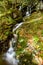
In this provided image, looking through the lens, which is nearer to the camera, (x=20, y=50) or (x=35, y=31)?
(x=20, y=50)

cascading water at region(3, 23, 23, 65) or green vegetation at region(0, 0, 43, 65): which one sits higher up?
green vegetation at region(0, 0, 43, 65)

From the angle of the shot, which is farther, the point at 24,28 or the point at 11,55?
the point at 24,28

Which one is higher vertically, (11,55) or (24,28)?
(24,28)

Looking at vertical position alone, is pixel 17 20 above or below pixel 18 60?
above

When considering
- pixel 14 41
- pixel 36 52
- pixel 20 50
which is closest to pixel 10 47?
pixel 14 41

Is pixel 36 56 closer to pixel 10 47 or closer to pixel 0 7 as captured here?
pixel 10 47

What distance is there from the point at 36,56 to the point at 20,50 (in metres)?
0.88

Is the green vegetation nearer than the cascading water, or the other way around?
the green vegetation

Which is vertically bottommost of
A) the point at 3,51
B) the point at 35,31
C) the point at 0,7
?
the point at 3,51

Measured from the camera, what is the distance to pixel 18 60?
25.7ft

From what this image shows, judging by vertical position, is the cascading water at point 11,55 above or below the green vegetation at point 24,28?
below

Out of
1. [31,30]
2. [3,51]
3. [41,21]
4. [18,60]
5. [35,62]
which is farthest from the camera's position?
[41,21]

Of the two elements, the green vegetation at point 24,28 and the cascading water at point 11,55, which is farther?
the cascading water at point 11,55

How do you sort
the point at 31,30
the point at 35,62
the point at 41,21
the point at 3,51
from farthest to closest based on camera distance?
1. the point at 41,21
2. the point at 31,30
3. the point at 3,51
4. the point at 35,62
